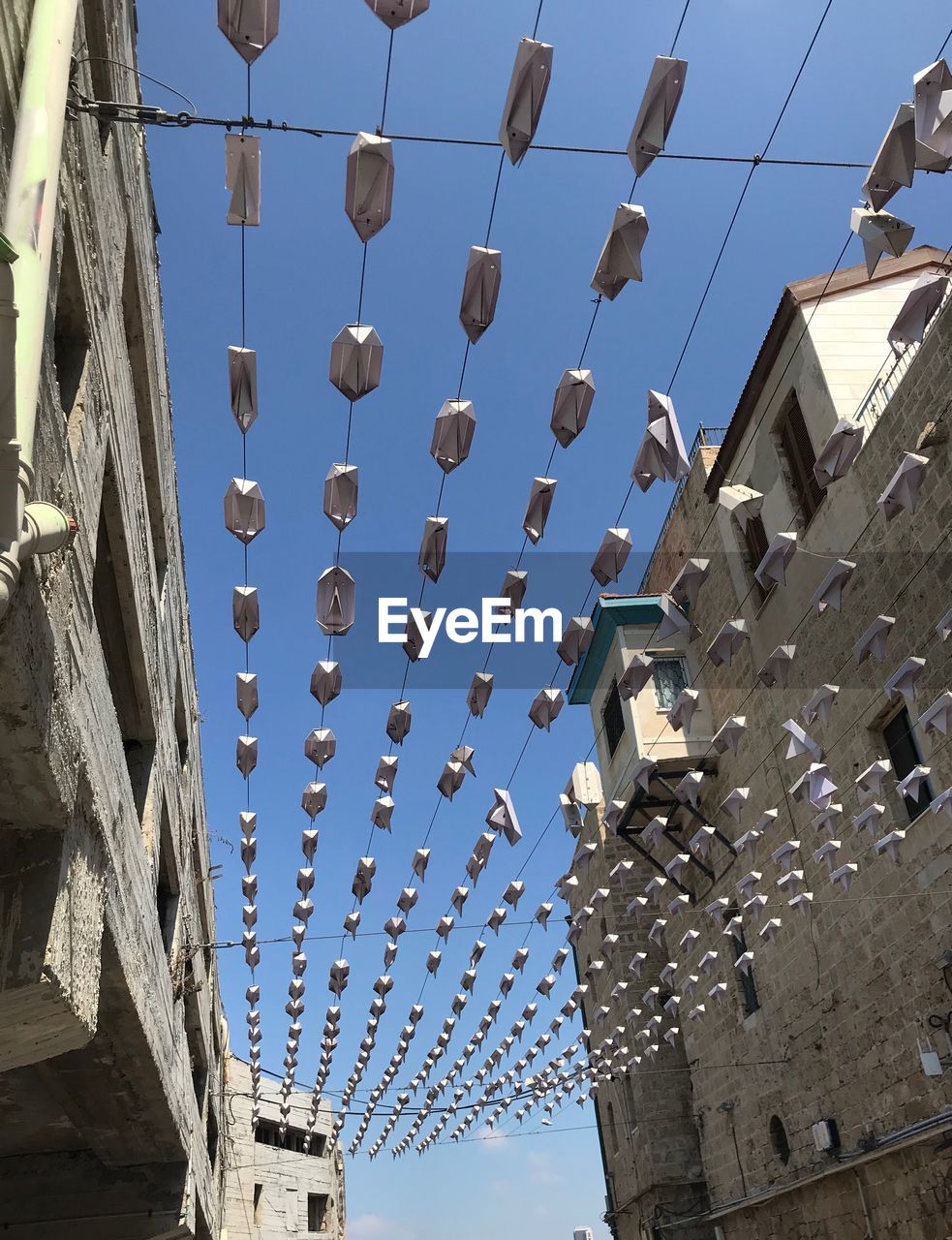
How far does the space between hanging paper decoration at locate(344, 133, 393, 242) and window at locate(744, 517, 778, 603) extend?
1028 cm

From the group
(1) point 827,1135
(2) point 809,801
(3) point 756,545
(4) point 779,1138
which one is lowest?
(1) point 827,1135

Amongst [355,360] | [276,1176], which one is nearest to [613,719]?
[355,360]

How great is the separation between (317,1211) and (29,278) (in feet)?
115

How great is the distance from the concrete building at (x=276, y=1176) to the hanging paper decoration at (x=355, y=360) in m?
26.3

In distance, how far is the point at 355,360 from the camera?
599 centimetres

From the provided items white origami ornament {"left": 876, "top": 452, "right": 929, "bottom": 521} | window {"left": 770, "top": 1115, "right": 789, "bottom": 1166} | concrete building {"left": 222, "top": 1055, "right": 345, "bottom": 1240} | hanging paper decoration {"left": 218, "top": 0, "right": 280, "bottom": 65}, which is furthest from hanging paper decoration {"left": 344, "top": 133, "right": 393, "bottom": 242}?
concrete building {"left": 222, "top": 1055, "right": 345, "bottom": 1240}

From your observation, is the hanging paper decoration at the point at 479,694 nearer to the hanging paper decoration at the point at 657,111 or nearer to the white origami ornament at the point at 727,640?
the white origami ornament at the point at 727,640

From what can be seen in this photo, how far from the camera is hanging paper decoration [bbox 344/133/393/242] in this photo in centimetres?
498

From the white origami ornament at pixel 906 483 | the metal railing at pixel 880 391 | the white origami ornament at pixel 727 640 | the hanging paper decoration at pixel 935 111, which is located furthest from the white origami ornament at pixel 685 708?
the hanging paper decoration at pixel 935 111

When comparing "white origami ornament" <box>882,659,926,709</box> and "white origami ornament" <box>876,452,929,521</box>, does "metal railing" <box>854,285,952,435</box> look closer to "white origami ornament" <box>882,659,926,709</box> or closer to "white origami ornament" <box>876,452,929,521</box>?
"white origami ornament" <box>876,452,929,521</box>

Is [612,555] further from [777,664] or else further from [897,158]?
[897,158]

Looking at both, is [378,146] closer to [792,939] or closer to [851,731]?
[851,731]

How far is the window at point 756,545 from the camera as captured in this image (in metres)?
14.2

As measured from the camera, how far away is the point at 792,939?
12914 mm
